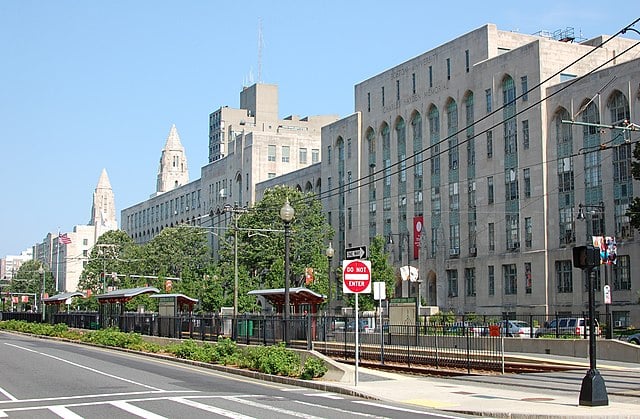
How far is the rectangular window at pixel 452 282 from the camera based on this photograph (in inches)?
3152

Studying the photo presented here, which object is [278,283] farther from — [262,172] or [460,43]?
[262,172]

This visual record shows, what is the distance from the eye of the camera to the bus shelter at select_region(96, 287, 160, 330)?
54294mm

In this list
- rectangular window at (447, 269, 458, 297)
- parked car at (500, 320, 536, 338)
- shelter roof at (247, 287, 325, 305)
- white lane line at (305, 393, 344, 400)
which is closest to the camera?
white lane line at (305, 393, 344, 400)

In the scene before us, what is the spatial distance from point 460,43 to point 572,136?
16733mm

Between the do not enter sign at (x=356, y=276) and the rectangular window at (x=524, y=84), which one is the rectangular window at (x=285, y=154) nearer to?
the rectangular window at (x=524, y=84)

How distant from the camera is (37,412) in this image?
55.4 feet

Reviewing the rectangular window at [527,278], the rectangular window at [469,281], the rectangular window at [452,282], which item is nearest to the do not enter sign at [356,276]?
the rectangular window at [527,278]

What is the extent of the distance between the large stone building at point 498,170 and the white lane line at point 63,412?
144 feet

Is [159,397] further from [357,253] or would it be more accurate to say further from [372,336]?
[372,336]

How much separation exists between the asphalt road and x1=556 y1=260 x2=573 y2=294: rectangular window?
145 ft

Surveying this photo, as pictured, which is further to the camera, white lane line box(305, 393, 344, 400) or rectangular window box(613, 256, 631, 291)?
rectangular window box(613, 256, 631, 291)

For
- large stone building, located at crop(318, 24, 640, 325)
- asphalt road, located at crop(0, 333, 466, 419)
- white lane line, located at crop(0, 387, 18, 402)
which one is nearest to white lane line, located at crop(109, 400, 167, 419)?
asphalt road, located at crop(0, 333, 466, 419)

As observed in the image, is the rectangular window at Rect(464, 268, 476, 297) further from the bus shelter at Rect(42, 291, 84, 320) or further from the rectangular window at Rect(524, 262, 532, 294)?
the bus shelter at Rect(42, 291, 84, 320)

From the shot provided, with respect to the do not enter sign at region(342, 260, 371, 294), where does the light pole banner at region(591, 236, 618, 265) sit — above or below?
above
